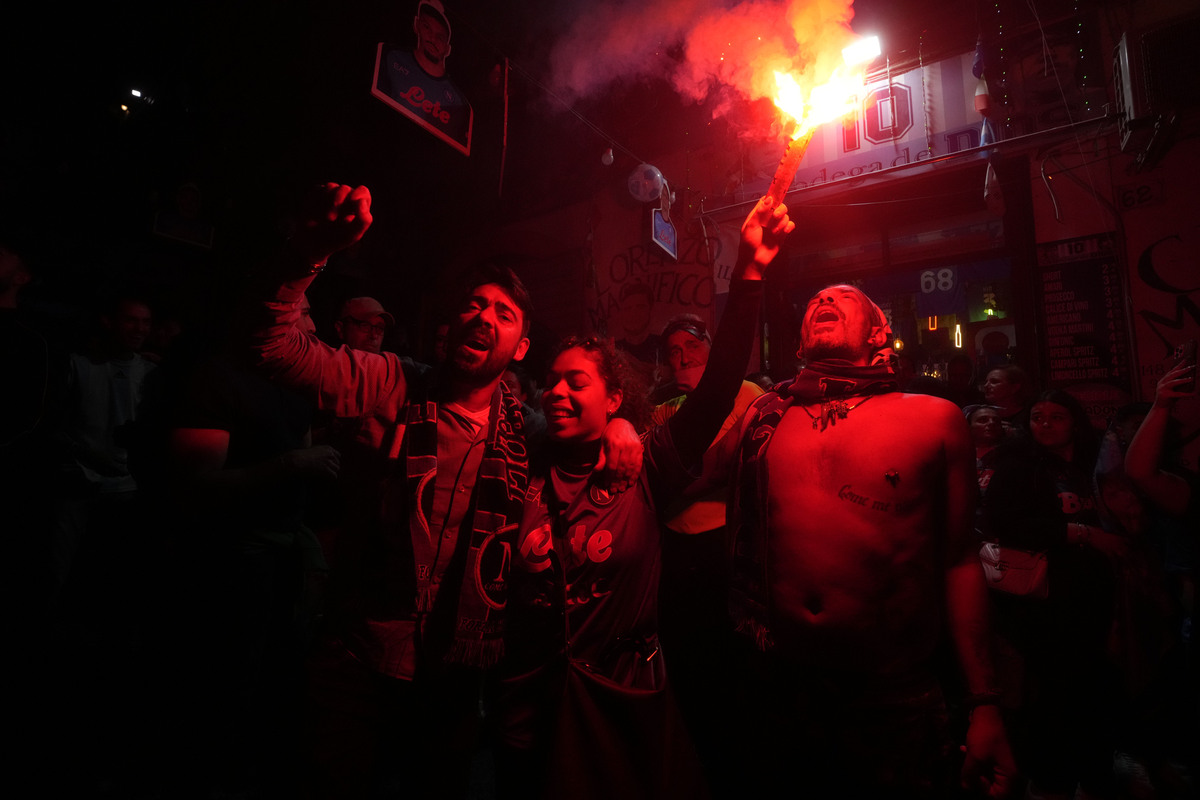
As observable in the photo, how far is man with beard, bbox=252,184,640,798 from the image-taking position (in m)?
1.98

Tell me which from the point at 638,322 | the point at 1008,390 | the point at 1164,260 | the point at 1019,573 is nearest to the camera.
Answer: the point at 1019,573

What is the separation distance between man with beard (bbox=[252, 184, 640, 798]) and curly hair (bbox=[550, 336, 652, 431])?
0.37 meters

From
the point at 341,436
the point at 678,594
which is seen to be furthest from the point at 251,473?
the point at 678,594

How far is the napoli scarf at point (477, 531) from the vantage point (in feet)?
6.78

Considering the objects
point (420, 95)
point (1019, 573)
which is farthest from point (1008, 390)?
point (420, 95)

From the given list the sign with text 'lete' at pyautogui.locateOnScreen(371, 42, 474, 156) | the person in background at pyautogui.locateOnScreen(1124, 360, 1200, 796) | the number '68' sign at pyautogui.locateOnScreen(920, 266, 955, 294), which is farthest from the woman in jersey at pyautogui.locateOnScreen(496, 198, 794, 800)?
the number '68' sign at pyautogui.locateOnScreen(920, 266, 955, 294)

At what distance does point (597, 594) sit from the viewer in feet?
7.06

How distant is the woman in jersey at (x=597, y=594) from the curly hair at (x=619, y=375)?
0.05 feet

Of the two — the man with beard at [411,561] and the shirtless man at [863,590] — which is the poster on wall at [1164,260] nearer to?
the shirtless man at [863,590]

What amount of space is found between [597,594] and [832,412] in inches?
55.1

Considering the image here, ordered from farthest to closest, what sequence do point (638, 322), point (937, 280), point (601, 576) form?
point (638, 322) → point (937, 280) → point (601, 576)

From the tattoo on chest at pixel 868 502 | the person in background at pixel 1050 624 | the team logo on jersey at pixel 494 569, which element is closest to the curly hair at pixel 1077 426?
the person in background at pixel 1050 624

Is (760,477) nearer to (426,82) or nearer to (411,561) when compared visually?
(411,561)

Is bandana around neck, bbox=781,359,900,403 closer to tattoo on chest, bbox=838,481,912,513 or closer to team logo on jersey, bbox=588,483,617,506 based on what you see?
tattoo on chest, bbox=838,481,912,513
